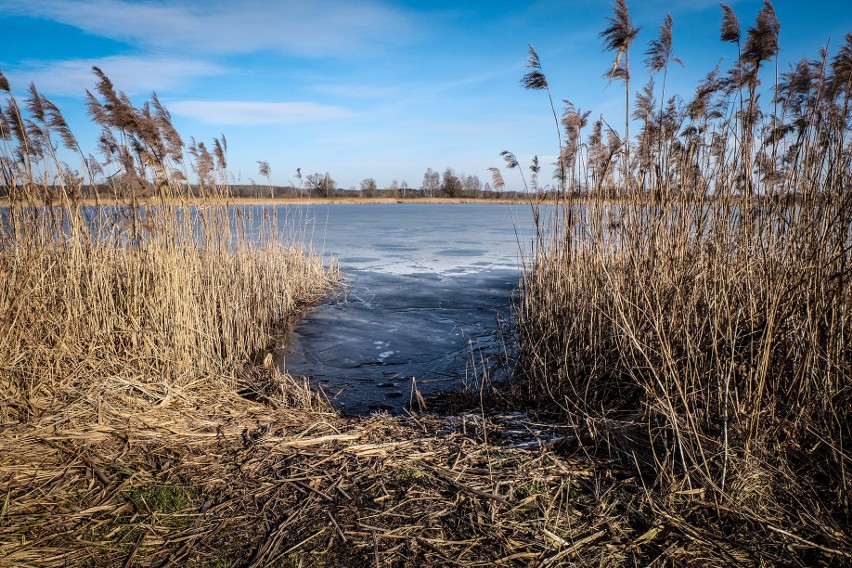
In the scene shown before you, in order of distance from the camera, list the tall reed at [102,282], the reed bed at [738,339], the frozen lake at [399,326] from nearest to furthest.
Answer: the reed bed at [738,339], the tall reed at [102,282], the frozen lake at [399,326]

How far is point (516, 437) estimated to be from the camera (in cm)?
301

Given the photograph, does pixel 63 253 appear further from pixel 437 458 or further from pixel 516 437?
pixel 516 437

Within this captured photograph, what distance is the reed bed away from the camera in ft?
6.59

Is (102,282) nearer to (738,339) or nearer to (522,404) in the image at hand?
(522,404)

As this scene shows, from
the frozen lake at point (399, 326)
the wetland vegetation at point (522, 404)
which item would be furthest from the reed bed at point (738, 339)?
the frozen lake at point (399, 326)

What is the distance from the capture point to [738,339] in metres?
2.51

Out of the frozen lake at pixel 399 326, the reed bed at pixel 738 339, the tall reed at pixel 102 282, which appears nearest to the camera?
the reed bed at pixel 738 339

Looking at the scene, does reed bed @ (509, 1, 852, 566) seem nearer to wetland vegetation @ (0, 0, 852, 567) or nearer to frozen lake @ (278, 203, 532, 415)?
wetland vegetation @ (0, 0, 852, 567)

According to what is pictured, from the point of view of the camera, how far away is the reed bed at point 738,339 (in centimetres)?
201

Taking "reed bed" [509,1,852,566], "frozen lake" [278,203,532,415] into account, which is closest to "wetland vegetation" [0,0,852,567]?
"reed bed" [509,1,852,566]

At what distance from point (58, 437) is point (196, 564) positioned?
152 cm

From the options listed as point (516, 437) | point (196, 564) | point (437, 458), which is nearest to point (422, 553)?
point (437, 458)

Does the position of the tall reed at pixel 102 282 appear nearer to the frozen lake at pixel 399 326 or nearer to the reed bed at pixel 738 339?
the frozen lake at pixel 399 326

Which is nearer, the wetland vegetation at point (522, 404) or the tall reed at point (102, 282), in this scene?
the wetland vegetation at point (522, 404)
